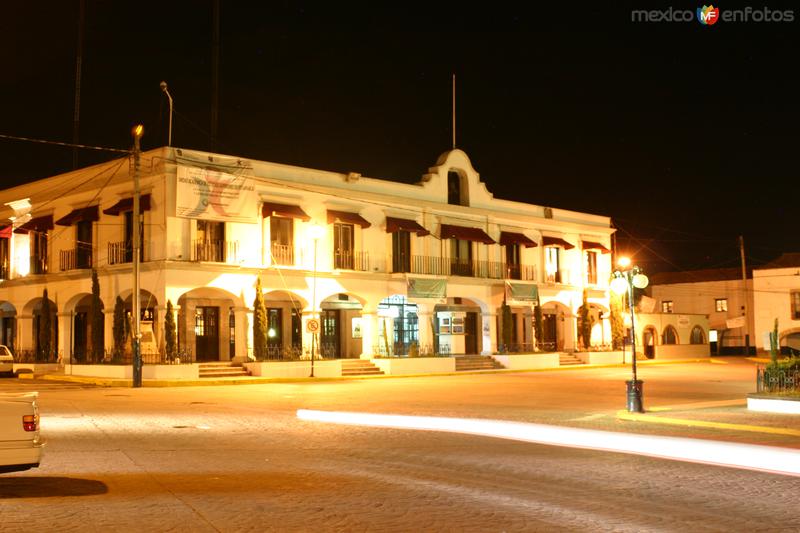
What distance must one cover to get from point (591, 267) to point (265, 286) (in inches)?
984

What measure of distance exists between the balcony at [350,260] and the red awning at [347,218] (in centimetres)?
144

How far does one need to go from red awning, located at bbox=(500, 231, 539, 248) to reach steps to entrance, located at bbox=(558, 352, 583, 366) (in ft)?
21.5

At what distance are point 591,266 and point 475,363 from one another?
1436 cm

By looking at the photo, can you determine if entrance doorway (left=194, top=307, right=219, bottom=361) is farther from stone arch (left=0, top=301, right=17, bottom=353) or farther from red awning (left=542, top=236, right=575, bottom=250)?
red awning (left=542, top=236, right=575, bottom=250)

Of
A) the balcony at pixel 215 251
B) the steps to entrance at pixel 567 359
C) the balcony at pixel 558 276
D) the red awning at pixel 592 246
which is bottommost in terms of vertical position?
the steps to entrance at pixel 567 359

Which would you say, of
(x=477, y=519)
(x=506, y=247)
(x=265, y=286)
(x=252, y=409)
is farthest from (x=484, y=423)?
(x=506, y=247)

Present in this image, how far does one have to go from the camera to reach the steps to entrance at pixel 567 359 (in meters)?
47.8

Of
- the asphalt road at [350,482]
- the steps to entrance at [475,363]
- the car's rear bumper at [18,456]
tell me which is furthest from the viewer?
the steps to entrance at [475,363]

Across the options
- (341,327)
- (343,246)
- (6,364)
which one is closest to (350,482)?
(343,246)

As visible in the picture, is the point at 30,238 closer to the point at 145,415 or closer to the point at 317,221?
the point at 317,221

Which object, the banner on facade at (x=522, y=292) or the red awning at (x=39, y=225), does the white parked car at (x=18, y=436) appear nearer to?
the red awning at (x=39, y=225)

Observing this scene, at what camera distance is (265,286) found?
36.5m

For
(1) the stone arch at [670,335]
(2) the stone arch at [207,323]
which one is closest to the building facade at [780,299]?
(1) the stone arch at [670,335]

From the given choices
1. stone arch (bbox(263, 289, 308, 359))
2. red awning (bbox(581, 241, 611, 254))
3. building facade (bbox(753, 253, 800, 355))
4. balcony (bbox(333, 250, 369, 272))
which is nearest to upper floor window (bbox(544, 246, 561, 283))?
red awning (bbox(581, 241, 611, 254))
